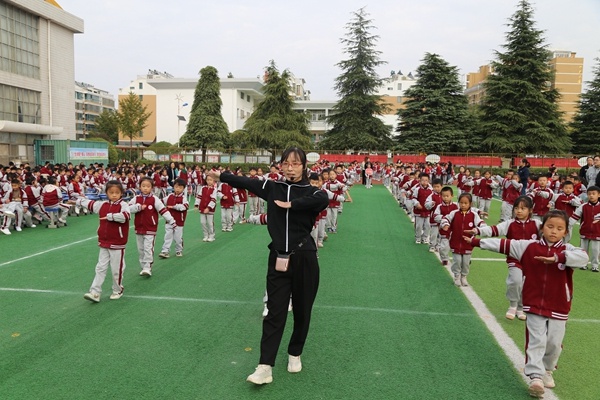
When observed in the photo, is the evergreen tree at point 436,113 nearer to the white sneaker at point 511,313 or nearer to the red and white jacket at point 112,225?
the white sneaker at point 511,313

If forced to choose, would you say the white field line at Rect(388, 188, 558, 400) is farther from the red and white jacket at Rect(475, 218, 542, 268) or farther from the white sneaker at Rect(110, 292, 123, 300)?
the white sneaker at Rect(110, 292, 123, 300)

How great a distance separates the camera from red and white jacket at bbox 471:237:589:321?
14.1 ft

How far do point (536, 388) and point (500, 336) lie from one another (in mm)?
1591

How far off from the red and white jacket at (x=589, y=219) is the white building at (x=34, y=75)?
92.0 ft

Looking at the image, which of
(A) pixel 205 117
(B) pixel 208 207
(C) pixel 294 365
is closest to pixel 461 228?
(C) pixel 294 365

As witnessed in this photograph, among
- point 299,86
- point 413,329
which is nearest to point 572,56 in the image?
point 299,86

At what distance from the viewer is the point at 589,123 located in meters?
45.8

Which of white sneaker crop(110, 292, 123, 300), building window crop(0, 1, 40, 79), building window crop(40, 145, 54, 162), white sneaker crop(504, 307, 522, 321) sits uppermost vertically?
building window crop(0, 1, 40, 79)

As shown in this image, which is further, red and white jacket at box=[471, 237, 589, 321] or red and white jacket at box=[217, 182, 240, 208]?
red and white jacket at box=[217, 182, 240, 208]

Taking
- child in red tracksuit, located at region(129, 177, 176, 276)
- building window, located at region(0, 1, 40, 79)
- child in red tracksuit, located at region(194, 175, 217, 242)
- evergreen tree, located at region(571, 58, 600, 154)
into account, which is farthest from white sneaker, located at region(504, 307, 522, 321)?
evergreen tree, located at region(571, 58, 600, 154)

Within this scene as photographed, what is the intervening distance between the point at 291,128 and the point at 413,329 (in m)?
42.4

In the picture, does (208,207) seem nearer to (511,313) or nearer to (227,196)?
(227,196)

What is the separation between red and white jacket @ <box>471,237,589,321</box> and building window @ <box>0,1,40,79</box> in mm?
32533

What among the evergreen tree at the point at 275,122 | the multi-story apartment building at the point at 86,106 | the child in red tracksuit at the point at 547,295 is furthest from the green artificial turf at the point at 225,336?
the multi-story apartment building at the point at 86,106
